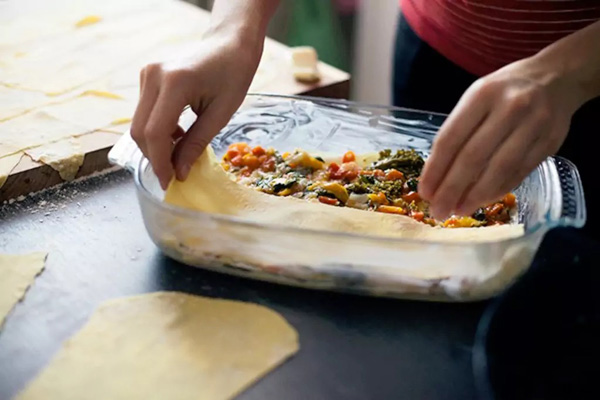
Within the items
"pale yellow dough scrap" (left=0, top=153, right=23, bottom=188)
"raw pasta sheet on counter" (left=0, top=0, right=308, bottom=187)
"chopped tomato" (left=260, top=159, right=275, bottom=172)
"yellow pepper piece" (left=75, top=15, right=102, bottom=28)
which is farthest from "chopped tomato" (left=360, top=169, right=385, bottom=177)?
"yellow pepper piece" (left=75, top=15, right=102, bottom=28)

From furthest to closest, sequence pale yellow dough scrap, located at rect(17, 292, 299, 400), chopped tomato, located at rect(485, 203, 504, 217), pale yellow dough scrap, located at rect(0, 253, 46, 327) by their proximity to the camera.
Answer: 1. chopped tomato, located at rect(485, 203, 504, 217)
2. pale yellow dough scrap, located at rect(0, 253, 46, 327)
3. pale yellow dough scrap, located at rect(17, 292, 299, 400)

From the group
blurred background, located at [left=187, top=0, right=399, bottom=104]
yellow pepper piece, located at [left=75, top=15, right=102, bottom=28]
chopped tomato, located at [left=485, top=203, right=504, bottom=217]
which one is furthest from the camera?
blurred background, located at [left=187, top=0, right=399, bottom=104]

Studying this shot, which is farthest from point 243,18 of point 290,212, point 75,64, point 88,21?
point 88,21

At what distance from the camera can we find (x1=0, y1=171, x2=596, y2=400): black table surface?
0.59 metres

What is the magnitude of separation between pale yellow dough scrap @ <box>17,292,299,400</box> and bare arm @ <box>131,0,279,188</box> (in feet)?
0.50

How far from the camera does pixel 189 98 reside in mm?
720

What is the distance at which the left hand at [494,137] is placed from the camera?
0.62 meters

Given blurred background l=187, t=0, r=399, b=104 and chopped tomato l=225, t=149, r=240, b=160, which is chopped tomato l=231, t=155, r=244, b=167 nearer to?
chopped tomato l=225, t=149, r=240, b=160

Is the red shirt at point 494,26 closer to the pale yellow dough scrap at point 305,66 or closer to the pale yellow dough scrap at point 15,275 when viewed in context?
the pale yellow dough scrap at point 305,66

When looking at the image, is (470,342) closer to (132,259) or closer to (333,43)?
(132,259)

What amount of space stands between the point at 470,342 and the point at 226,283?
0.81ft

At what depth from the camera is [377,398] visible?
1.90 feet

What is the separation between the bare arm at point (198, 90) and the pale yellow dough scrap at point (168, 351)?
0.15 meters

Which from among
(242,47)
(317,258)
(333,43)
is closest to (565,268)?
(317,258)
